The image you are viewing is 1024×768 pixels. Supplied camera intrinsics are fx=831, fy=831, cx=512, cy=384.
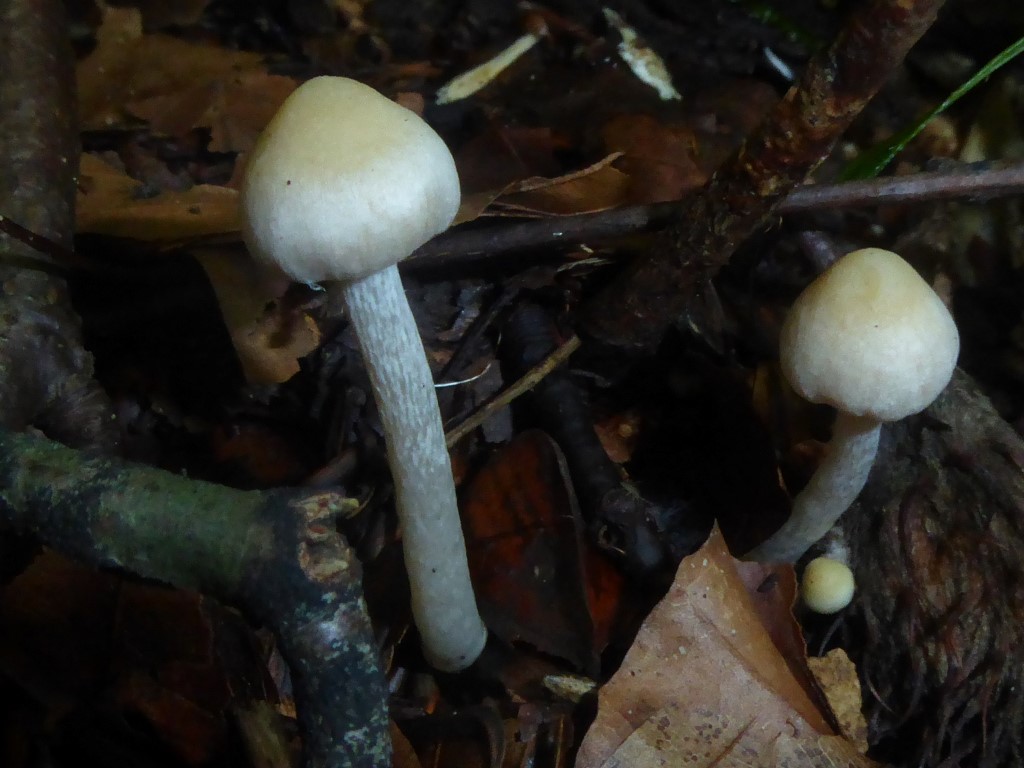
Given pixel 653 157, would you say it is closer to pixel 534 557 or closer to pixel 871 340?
pixel 871 340

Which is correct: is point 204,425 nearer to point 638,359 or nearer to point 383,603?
point 383,603

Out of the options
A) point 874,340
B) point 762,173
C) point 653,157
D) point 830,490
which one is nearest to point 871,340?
point 874,340

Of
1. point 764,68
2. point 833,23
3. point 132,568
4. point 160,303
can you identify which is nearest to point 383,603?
point 132,568

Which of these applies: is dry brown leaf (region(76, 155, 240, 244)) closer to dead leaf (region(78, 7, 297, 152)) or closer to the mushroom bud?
dead leaf (region(78, 7, 297, 152))

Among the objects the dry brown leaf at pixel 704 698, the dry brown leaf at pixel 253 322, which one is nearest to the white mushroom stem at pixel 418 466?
the dry brown leaf at pixel 704 698

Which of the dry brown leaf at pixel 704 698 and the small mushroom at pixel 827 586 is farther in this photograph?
the small mushroom at pixel 827 586

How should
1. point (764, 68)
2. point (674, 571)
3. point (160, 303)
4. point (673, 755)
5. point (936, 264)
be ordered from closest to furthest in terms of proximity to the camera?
point (673, 755) < point (674, 571) < point (160, 303) < point (936, 264) < point (764, 68)

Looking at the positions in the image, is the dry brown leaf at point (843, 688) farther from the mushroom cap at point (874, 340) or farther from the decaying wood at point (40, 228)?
the decaying wood at point (40, 228)
